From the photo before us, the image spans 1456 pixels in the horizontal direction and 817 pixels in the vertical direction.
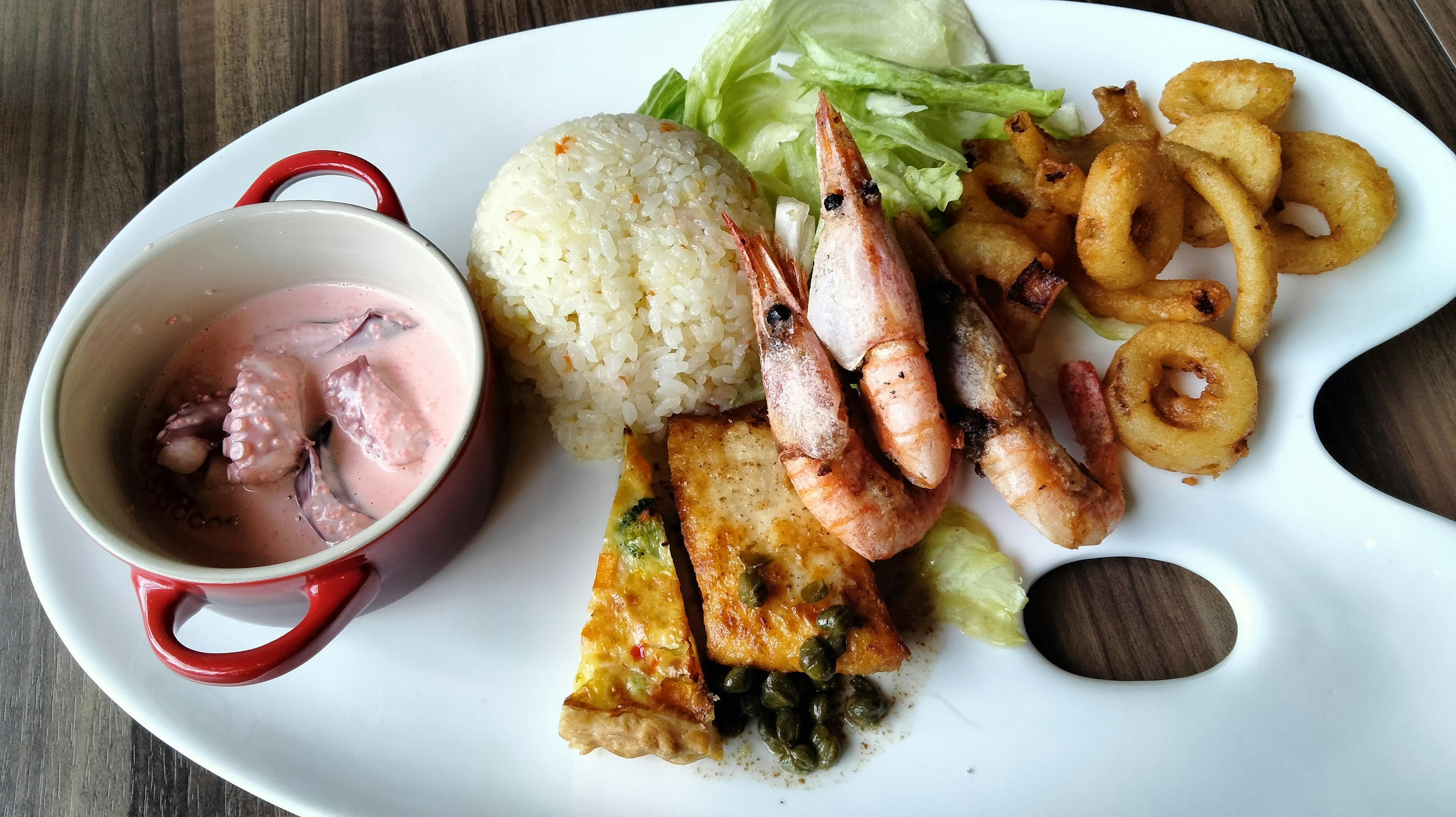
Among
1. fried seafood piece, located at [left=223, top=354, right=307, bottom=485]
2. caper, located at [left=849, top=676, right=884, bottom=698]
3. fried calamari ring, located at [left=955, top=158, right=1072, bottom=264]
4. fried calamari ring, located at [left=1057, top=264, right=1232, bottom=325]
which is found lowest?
caper, located at [left=849, top=676, right=884, bottom=698]

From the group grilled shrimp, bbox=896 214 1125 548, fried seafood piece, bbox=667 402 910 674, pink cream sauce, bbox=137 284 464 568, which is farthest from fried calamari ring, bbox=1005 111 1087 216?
pink cream sauce, bbox=137 284 464 568

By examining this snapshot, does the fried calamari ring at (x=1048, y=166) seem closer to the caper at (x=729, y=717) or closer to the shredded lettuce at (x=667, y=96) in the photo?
the shredded lettuce at (x=667, y=96)

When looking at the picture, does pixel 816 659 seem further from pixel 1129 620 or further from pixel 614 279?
pixel 614 279

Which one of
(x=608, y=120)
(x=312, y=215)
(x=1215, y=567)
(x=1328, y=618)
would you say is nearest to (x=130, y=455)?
(x=312, y=215)

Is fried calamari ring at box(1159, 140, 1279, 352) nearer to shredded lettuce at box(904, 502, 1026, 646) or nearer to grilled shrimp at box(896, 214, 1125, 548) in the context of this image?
grilled shrimp at box(896, 214, 1125, 548)

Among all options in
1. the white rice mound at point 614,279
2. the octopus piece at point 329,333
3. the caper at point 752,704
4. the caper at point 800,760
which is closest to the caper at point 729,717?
the caper at point 752,704

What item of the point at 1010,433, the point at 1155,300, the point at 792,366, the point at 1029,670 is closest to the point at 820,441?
the point at 792,366
